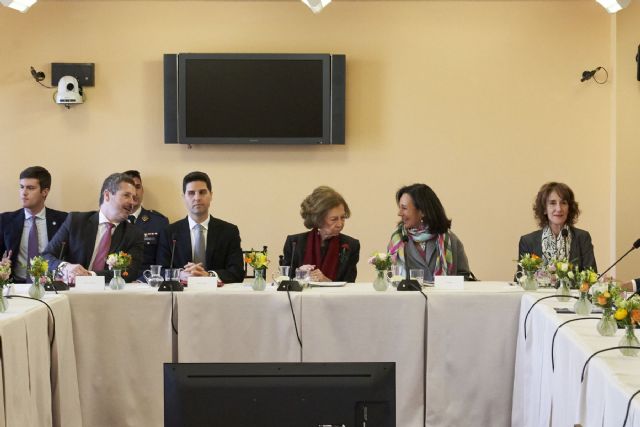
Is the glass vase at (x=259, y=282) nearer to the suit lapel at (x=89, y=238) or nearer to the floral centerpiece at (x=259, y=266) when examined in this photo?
the floral centerpiece at (x=259, y=266)

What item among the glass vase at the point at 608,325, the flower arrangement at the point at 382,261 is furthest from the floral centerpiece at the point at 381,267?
the glass vase at the point at 608,325

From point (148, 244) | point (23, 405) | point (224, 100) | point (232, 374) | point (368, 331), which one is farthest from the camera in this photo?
point (224, 100)

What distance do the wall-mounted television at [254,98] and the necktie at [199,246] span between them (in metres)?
1.49

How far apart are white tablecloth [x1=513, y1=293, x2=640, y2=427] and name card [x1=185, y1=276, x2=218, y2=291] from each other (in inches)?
62.8

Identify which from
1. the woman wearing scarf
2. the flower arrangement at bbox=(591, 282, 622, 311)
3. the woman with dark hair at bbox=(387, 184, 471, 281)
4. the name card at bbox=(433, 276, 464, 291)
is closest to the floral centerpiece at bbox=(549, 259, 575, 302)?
the name card at bbox=(433, 276, 464, 291)

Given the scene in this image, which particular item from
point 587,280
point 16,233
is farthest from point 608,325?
point 16,233

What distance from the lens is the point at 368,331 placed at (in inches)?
184

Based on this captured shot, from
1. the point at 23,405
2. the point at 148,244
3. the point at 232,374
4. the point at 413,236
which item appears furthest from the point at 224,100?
the point at 232,374

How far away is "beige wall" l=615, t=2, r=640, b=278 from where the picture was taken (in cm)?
686

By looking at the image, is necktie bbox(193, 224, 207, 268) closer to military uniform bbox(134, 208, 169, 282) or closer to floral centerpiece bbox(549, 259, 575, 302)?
military uniform bbox(134, 208, 169, 282)

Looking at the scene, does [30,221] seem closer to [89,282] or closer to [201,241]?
[201,241]

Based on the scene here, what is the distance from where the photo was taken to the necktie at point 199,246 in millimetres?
5609

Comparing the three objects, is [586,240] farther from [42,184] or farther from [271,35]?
[42,184]

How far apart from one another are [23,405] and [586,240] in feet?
11.7
